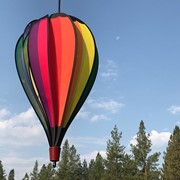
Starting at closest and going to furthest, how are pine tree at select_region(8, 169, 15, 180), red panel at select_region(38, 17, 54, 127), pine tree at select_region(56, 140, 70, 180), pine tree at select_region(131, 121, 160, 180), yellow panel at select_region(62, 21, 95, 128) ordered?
1. red panel at select_region(38, 17, 54, 127)
2. yellow panel at select_region(62, 21, 95, 128)
3. pine tree at select_region(131, 121, 160, 180)
4. pine tree at select_region(56, 140, 70, 180)
5. pine tree at select_region(8, 169, 15, 180)

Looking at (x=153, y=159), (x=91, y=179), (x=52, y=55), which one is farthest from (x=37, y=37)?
(x=91, y=179)

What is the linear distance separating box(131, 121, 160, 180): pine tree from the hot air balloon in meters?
25.4

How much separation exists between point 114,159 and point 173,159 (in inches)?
266

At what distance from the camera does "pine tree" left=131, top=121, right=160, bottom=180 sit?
130ft

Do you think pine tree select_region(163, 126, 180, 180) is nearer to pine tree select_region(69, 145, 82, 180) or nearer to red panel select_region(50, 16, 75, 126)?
pine tree select_region(69, 145, 82, 180)

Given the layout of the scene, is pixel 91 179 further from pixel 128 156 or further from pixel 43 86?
pixel 43 86

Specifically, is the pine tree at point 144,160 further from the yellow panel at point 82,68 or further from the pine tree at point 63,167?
the yellow panel at point 82,68

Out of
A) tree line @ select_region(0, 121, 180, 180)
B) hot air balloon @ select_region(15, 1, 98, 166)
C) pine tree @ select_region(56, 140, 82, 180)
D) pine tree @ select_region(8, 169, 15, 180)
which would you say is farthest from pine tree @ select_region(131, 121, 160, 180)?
pine tree @ select_region(8, 169, 15, 180)

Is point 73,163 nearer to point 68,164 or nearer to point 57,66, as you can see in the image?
point 68,164

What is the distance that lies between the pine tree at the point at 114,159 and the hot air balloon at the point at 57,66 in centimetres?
2577

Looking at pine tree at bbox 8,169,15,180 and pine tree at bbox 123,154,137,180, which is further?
pine tree at bbox 8,169,15,180

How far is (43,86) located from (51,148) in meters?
2.59

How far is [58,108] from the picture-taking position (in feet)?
48.2

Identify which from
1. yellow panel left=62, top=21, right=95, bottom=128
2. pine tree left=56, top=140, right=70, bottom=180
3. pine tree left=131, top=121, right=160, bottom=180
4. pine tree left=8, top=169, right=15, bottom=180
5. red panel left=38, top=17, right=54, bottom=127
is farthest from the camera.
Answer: pine tree left=8, top=169, right=15, bottom=180
